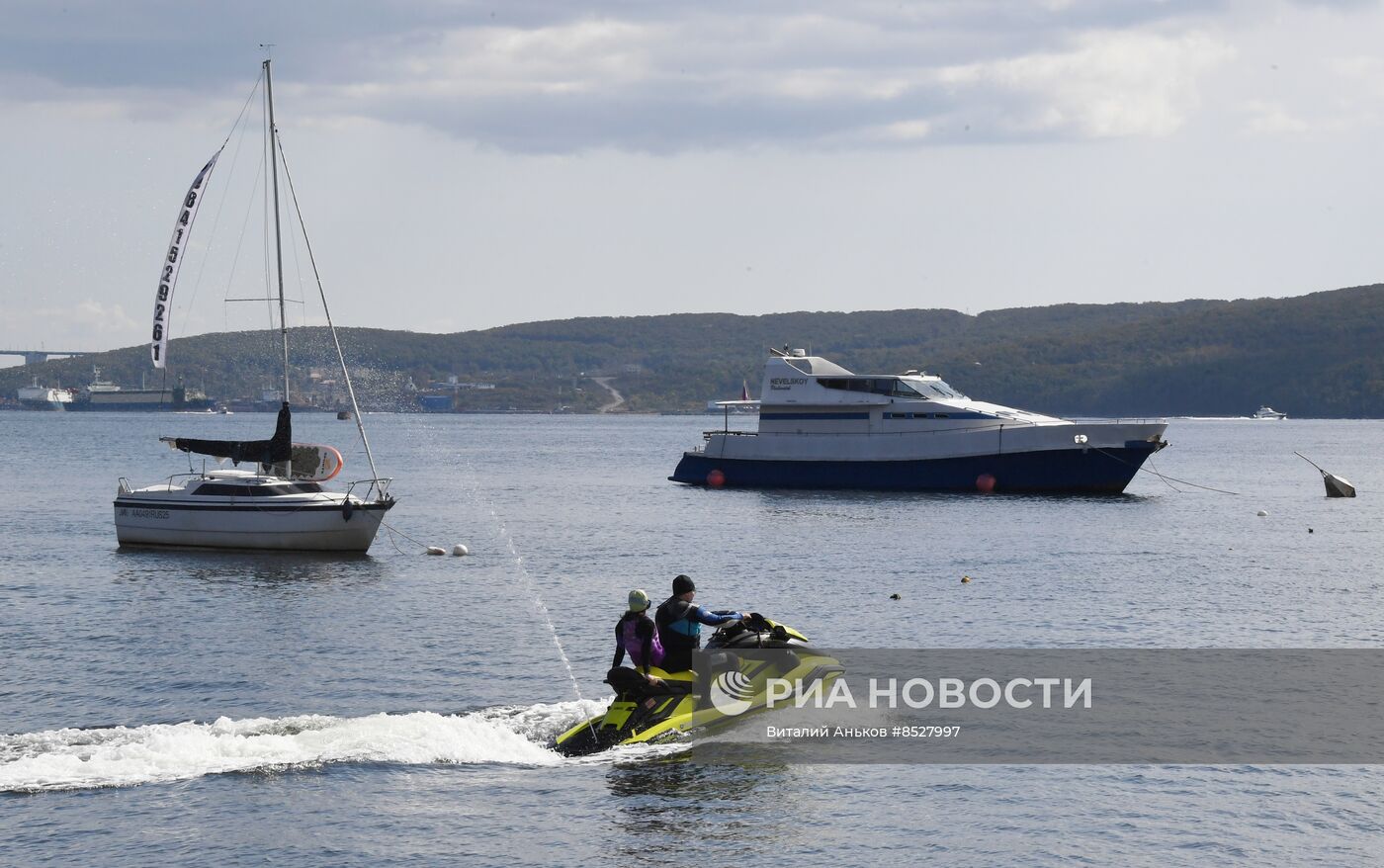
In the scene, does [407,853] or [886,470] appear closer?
[407,853]

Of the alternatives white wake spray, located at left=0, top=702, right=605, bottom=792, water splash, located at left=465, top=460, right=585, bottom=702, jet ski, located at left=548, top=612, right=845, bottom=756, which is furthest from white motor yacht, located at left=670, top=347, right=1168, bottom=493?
white wake spray, located at left=0, top=702, right=605, bottom=792

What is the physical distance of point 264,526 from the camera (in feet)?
144

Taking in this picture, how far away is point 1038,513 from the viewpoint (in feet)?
200

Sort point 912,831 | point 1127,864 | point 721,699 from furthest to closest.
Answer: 1. point 721,699
2. point 912,831
3. point 1127,864

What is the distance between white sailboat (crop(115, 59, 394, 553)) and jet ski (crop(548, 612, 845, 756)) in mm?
22960

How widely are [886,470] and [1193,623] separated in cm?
3787

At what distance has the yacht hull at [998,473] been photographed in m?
67.5

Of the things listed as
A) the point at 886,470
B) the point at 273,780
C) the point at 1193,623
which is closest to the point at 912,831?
the point at 273,780

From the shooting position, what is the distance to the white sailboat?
4375cm

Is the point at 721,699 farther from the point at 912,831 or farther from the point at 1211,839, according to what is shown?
the point at 1211,839

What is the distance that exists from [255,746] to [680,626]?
615 centimetres

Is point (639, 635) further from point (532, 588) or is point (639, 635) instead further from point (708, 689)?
point (532, 588)

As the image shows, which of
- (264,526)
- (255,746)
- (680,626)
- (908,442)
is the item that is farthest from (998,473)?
(255,746)

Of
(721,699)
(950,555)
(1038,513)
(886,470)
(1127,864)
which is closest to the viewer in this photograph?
(1127,864)
